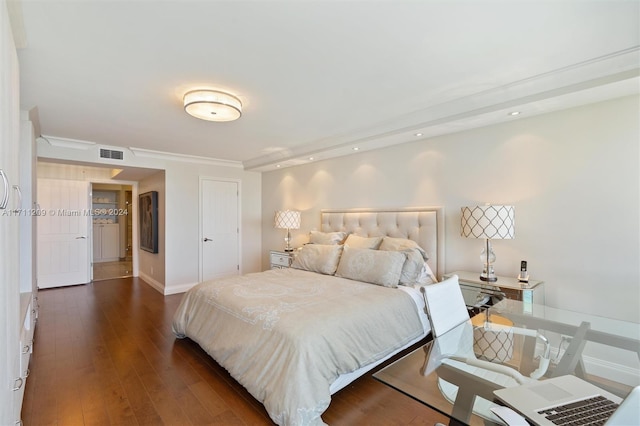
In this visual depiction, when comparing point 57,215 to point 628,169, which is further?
point 57,215

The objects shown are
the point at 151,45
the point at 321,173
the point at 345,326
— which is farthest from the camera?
the point at 321,173

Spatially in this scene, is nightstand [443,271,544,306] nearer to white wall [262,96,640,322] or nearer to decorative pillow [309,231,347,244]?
white wall [262,96,640,322]

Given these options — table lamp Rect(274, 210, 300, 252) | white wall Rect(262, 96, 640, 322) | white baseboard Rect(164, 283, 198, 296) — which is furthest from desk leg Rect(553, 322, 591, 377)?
white baseboard Rect(164, 283, 198, 296)

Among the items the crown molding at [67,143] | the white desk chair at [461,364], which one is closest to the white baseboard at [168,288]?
the crown molding at [67,143]

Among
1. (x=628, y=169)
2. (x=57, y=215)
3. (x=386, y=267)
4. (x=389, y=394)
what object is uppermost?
(x=628, y=169)

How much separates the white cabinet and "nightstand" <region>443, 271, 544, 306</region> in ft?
30.2

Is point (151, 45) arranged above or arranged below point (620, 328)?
above

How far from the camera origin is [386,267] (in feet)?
9.67

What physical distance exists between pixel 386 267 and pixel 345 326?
1029 mm

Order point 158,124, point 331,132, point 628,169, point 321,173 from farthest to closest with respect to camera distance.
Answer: point 321,173
point 331,132
point 158,124
point 628,169

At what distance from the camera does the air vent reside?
171 inches

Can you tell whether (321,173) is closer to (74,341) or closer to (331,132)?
(331,132)

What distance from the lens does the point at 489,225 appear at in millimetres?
2682

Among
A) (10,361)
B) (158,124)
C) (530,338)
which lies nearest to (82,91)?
(158,124)
